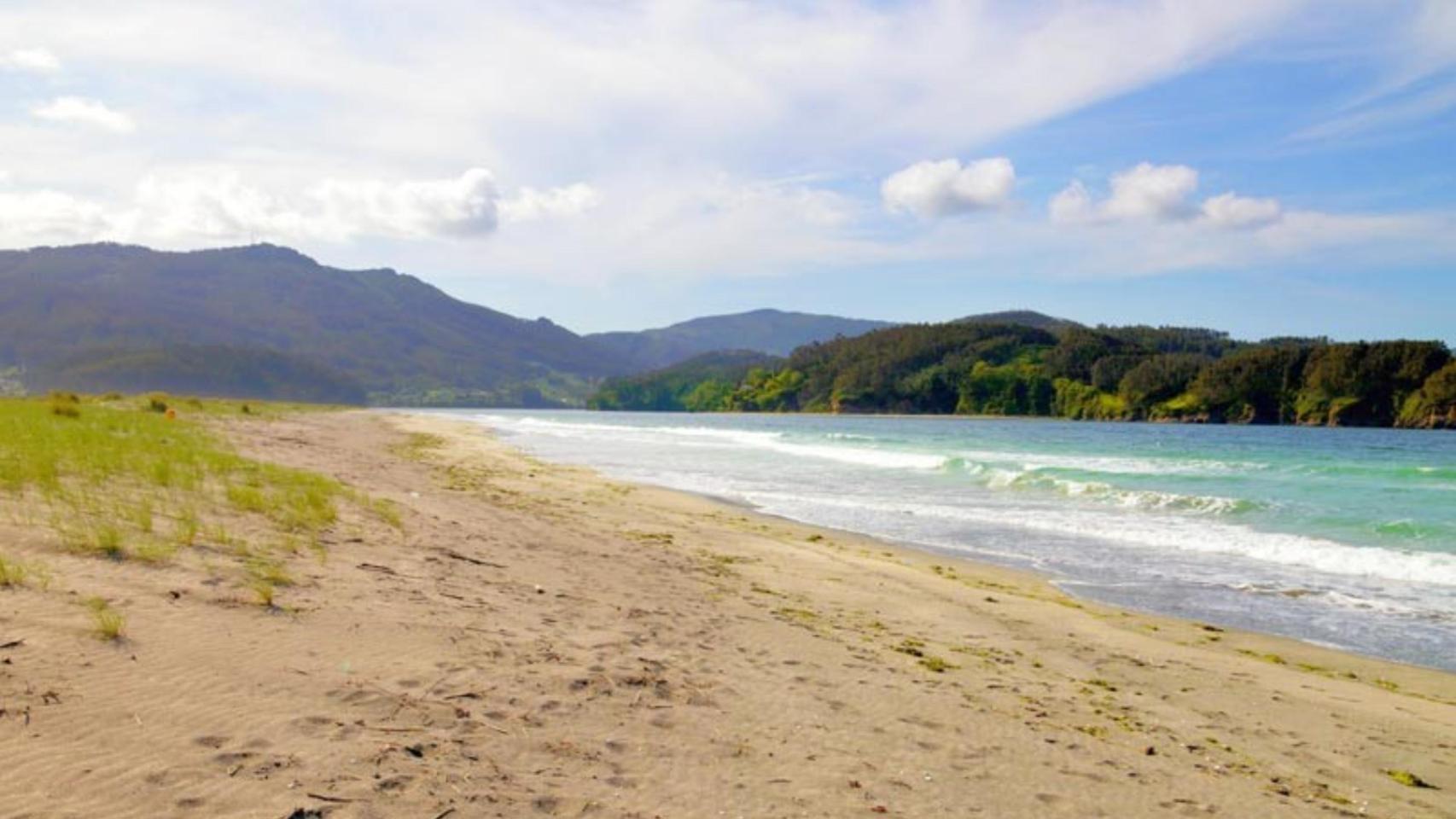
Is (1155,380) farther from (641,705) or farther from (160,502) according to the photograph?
(641,705)

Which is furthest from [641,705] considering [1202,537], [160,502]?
[1202,537]

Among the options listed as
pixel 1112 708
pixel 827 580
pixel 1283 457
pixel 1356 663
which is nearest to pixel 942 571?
pixel 827 580

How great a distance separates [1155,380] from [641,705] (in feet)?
508

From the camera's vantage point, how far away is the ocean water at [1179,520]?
13047 millimetres

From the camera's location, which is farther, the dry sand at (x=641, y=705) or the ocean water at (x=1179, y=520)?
the ocean water at (x=1179, y=520)

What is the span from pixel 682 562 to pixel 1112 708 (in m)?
6.64

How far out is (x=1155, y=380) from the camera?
14562 cm

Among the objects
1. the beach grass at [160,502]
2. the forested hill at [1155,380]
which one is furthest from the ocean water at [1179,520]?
the forested hill at [1155,380]

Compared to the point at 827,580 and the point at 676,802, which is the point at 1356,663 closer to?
the point at 827,580

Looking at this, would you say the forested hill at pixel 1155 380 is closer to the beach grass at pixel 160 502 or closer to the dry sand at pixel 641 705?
the dry sand at pixel 641 705

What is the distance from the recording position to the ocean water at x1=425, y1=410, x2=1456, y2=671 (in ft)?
42.8

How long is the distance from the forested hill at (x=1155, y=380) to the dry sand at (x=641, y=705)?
125481 mm

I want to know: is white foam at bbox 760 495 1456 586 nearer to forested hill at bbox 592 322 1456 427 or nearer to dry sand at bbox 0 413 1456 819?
dry sand at bbox 0 413 1456 819

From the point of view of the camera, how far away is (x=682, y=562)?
42.6ft
